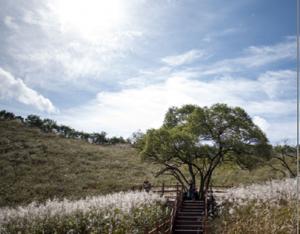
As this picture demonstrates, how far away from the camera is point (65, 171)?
1967 inches

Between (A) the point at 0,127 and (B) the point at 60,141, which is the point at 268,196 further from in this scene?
(A) the point at 0,127

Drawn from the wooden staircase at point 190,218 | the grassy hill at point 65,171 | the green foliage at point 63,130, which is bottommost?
the wooden staircase at point 190,218

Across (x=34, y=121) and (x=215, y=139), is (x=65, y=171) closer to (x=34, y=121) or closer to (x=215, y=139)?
(x=215, y=139)

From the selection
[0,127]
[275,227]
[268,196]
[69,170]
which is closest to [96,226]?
[268,196]

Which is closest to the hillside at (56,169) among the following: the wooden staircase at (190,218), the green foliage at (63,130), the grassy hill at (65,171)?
the grassy hill at (65,171)

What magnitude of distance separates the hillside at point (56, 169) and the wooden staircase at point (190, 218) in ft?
56.4

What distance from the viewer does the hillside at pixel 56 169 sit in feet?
134

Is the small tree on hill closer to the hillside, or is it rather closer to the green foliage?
the green foliage

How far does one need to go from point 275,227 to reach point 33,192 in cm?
3525

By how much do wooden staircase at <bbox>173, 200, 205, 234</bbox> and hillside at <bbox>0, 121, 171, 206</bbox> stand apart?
56.4 ft

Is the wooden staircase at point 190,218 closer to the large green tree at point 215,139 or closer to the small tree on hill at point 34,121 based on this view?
the large green tree at point 215,139

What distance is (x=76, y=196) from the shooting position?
3797 centimetres

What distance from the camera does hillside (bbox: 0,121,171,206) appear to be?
40906 mm

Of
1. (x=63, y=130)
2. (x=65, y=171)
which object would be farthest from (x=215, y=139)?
(x=63, y=130)
